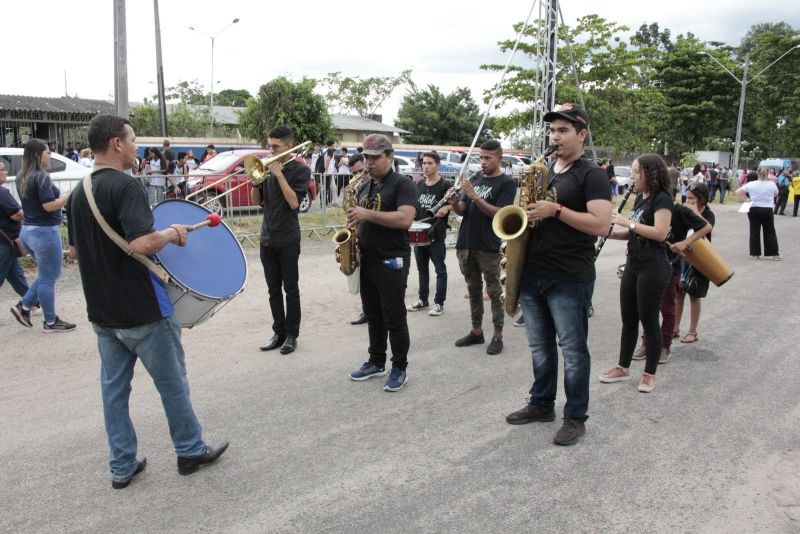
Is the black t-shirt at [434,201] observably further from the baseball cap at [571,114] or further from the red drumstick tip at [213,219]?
the red drumstick tip at [213,219]

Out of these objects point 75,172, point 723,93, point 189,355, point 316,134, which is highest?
point 723,93

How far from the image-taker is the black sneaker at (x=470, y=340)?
614 cm

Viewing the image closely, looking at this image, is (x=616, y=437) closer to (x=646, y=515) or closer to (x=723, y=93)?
(x=646, y=515)

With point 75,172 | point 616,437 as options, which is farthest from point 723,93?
point 616,437

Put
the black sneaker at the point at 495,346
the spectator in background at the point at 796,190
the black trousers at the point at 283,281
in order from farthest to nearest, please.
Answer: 1. the spectator in background at the point at 796,190
2. the black sneaker at the point at 495,346
3. the black trousers at the point at 283,281

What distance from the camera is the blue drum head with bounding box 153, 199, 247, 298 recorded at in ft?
11.3

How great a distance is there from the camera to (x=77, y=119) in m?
32.0

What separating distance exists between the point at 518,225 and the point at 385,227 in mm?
1204

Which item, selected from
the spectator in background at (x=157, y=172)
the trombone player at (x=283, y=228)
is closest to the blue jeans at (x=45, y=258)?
the trombone player at (x=283, y=228)

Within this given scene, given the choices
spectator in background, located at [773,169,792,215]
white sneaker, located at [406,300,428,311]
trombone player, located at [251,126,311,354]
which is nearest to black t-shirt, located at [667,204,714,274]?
white sneaker, located at [406,300,428,311]

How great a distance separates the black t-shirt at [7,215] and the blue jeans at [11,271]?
4.3 inches

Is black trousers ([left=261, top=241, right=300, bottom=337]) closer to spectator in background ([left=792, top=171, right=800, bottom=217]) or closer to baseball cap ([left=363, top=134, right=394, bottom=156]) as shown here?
baseball cap ([left=363, top=134, right=394, bottom=156])

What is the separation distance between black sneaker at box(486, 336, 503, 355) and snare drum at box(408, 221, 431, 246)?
1.63 metres

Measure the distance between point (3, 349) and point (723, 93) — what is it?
45919 millimetres
